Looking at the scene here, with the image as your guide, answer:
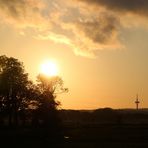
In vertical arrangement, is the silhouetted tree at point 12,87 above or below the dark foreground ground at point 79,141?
above

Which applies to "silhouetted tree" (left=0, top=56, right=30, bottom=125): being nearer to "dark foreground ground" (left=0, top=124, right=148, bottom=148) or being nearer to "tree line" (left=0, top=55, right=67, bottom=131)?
"tree line" (left=0, top=55, right=67, bottom=131)

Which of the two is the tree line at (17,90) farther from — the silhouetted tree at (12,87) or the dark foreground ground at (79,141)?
the dark foreground ground at (79,141)

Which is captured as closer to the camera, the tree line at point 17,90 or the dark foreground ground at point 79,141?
the dark foreground ground at point 79,141

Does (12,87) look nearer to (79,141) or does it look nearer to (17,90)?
(17,90)

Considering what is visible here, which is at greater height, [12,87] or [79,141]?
[12,87]

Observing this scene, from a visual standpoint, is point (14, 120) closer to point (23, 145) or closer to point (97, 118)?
point (97, 118)

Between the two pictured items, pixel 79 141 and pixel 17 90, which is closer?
pixel 79 141

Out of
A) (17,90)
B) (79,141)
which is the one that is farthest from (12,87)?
(79,141)

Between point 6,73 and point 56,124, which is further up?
point 6,73

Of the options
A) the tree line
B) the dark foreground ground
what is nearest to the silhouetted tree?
the tree line

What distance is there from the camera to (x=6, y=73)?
408 feet

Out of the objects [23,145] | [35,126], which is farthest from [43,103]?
[23,145]

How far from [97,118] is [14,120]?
184 feet

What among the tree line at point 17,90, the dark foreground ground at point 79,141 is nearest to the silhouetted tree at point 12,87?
the tree line at point 17,90
